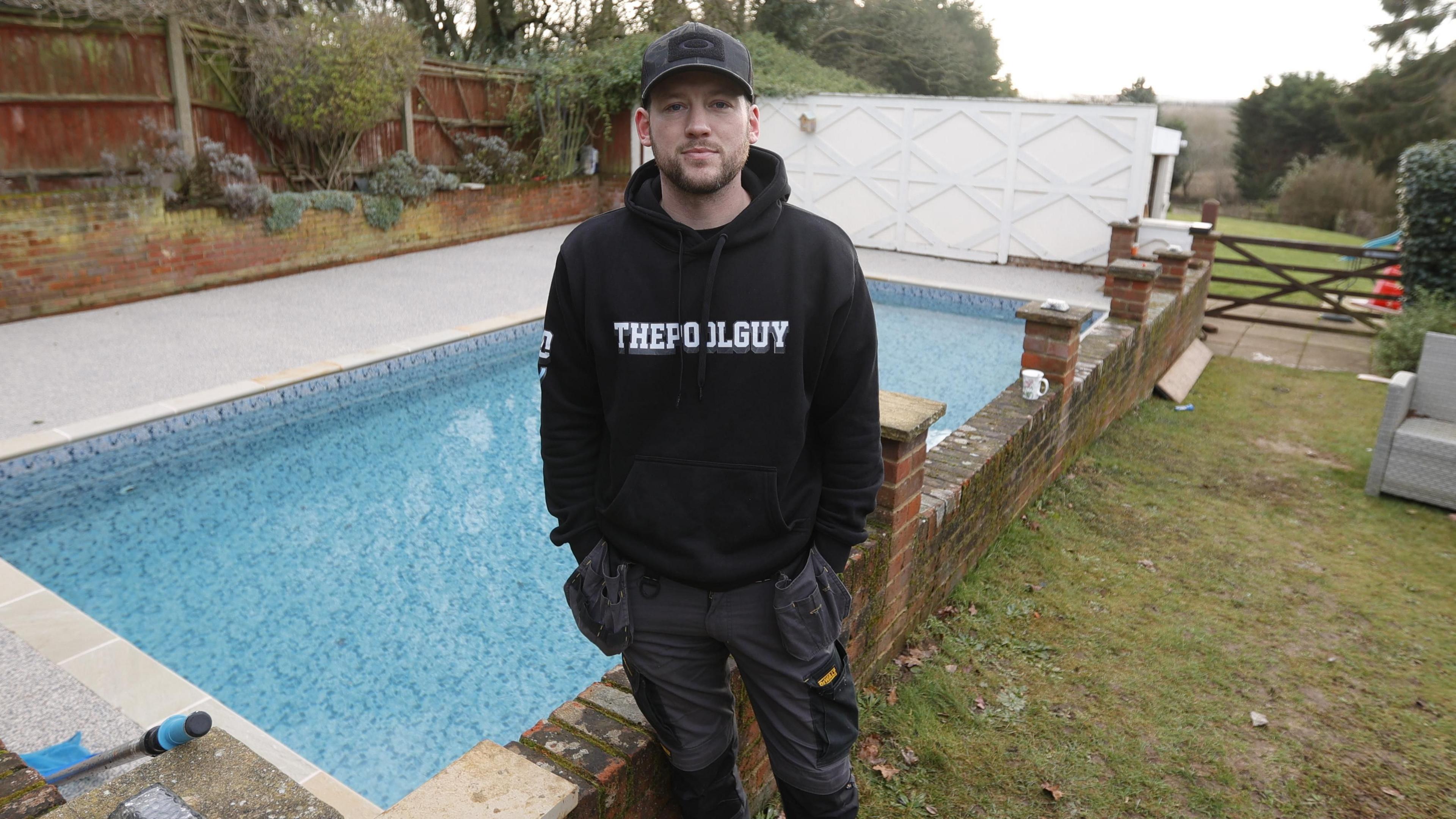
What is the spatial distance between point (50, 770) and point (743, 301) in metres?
2.45

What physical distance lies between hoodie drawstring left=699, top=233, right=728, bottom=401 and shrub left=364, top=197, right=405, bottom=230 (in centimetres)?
1022

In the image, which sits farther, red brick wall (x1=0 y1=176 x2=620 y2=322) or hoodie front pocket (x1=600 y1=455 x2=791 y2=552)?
red brick wall (x1=0 y1=176 x2=620 y2=322)

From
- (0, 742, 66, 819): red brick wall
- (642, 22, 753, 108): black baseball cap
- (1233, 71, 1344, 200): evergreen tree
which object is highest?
(1233, 71, 1344, 200): evergreen tree

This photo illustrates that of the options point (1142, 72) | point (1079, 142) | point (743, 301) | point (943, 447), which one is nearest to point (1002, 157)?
point (1079, 142)

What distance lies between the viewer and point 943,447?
157 inches

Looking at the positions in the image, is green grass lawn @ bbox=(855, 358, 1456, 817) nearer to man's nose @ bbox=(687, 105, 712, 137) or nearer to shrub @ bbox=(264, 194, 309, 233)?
man's nose @ bbox=(687, 105, 712, 137)

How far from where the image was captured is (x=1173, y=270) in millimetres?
7547

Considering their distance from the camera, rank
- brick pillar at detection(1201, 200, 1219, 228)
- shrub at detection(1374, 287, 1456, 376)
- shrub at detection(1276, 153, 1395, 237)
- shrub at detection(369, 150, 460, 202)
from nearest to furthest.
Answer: shrub at detection(1374, 287, 1456, 376) → shrub at detection(369, 150, 460, 202) → brick pillar at detection(1201, 200, 1219, 228) → shrub at detection(1276, 153, 1395, 237)

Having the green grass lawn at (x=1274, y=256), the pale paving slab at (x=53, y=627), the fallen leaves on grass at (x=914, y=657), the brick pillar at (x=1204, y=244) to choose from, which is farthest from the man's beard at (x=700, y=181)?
the green grass lawn at (x=1274, y=256)

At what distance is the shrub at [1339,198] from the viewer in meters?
19.8

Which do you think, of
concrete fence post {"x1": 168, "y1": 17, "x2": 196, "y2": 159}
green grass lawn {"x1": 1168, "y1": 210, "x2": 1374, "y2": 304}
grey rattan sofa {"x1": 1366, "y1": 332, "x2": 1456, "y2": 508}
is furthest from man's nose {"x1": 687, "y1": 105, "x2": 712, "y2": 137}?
green grass lawn {"x1": 1168, "y1": 210, "x2": 1374, "y2": 304}

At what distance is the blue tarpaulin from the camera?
2.54 metres

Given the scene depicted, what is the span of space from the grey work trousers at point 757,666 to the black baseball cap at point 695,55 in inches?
38.4

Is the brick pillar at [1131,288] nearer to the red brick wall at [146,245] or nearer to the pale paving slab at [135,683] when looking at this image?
→ the pale paving slab at [135,683]
